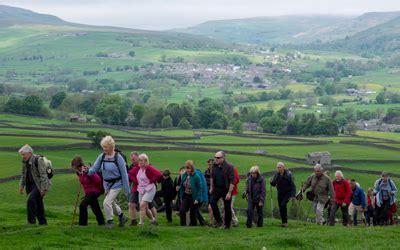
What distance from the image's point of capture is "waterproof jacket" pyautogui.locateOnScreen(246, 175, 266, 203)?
2583 centimetres

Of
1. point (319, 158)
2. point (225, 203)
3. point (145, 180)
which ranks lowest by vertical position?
point (319, 158)

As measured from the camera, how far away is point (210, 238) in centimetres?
2152

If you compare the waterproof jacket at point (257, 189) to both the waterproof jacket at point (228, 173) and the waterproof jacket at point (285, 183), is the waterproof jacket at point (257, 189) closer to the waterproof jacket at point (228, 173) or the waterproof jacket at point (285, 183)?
the waterproof jacket at point (285, 183)

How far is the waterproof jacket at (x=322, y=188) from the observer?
27328 millimetres

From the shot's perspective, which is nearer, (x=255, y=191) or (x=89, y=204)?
(x=89, y=204)

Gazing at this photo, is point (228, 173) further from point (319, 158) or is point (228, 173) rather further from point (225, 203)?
point (319, 158)

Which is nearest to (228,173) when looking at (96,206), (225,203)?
(225,203)

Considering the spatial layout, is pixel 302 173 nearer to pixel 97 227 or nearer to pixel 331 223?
pixel 331 223

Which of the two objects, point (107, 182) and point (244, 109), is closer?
point (107, 182)

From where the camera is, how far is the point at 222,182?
79.9 ft

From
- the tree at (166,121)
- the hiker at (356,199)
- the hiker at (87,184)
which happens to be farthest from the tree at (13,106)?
the hiker at (87,184)

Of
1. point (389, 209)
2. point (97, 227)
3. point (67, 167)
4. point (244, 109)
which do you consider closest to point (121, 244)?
point (97, 227)

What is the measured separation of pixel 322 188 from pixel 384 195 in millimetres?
2608

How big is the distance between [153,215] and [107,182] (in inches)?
156
